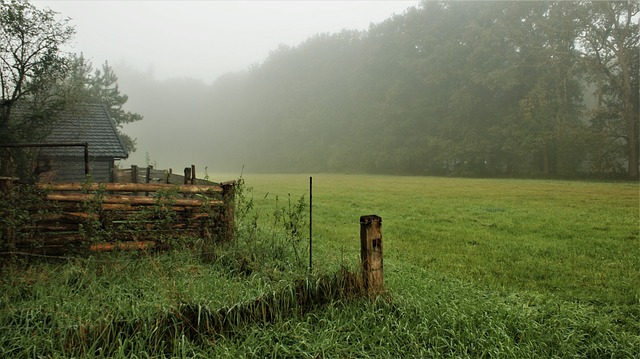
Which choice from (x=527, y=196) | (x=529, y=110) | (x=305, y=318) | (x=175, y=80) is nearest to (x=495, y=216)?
(x=527, y=196)

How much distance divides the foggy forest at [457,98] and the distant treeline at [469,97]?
0.45ft

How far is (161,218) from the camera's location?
Answer: 625cm

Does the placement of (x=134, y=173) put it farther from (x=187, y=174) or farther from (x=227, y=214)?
(x=227, y=214)

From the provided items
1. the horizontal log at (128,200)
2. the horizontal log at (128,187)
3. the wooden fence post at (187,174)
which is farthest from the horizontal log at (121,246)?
the wooden fence post at (187,174)

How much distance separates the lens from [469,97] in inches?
1491

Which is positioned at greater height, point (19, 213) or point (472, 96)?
point (472, 96)

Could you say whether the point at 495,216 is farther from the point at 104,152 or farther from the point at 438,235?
the point at 104,152

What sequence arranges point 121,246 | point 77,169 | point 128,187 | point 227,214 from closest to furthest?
point 121,246 → point 128,187 → point 227,214 → point 77,169

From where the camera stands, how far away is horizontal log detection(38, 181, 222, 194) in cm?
559

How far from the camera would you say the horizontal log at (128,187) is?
559 cm

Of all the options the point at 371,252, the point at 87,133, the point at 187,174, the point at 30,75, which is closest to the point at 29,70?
the point at 30,75

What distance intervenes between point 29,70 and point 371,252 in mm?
16946

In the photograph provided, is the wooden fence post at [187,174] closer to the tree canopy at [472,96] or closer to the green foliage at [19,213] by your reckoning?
the green foliage at [19,213]

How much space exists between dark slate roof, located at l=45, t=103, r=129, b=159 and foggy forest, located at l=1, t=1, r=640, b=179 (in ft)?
24.8
